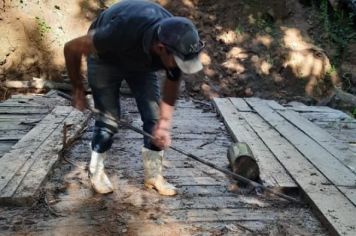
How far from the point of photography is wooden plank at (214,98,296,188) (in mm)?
3371

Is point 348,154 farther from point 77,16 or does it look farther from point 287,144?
point 77,16

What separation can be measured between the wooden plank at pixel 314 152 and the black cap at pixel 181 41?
5.32 ft

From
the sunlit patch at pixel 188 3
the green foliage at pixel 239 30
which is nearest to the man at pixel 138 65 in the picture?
the green foliage at pixel 239 30

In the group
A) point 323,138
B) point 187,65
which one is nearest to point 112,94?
point 187,65

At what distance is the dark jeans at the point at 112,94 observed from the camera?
305cm

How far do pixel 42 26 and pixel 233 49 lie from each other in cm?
373

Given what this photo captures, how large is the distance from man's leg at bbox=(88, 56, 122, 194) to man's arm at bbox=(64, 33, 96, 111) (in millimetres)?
143

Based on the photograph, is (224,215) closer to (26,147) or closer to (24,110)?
(26,147)

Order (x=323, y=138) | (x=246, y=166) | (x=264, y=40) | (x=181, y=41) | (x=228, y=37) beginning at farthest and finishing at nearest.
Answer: (x=228, y=37), (x=264, y=40), (x=323, y=138), (x=246, y=166), (x=181, y=41)

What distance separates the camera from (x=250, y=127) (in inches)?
194

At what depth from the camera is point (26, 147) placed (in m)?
3.83

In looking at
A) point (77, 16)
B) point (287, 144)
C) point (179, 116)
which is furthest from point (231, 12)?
point (287, 144)

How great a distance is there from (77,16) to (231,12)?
10.5 ft

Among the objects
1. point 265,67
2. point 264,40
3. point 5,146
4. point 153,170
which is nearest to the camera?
point 153,170
